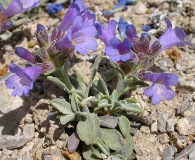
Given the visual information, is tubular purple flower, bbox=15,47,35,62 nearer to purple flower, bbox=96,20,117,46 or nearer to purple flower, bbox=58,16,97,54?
purple flower, bbox=58,16,97,54

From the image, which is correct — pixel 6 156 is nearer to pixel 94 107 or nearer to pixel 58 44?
pixel 94 107

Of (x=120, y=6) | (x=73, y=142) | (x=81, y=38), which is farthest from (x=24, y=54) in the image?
(x=120, y=6)

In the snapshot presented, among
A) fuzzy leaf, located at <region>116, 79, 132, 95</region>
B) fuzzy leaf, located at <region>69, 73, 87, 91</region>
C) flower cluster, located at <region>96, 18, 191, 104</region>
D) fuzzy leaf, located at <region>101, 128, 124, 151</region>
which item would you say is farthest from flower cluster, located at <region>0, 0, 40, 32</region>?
fuzzy leaf, located at <region>101, 128, 124, 151</region>

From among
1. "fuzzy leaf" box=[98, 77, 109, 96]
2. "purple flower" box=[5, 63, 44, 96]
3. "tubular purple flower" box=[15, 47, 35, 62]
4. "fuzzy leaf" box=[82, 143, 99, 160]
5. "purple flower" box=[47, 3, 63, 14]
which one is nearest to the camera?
"purple flower" box=[5, 63, 44, 96]

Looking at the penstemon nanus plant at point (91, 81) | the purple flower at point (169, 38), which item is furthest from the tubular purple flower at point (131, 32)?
the purple flower at point (169, 38)

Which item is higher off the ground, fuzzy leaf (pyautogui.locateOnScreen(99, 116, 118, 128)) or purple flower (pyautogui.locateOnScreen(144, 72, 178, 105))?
purple flower (pyautogui.locateOnScreen(144, 72, 178, 105))

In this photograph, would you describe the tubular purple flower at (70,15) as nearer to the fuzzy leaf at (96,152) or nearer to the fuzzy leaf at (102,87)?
the fuzzy leaf at (102,87)

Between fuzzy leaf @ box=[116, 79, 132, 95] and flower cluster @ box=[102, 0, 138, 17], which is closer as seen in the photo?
fuzzy leaf @ box=[116, 79, 132, 95]

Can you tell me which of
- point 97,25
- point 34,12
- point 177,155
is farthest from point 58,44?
point 34,12
